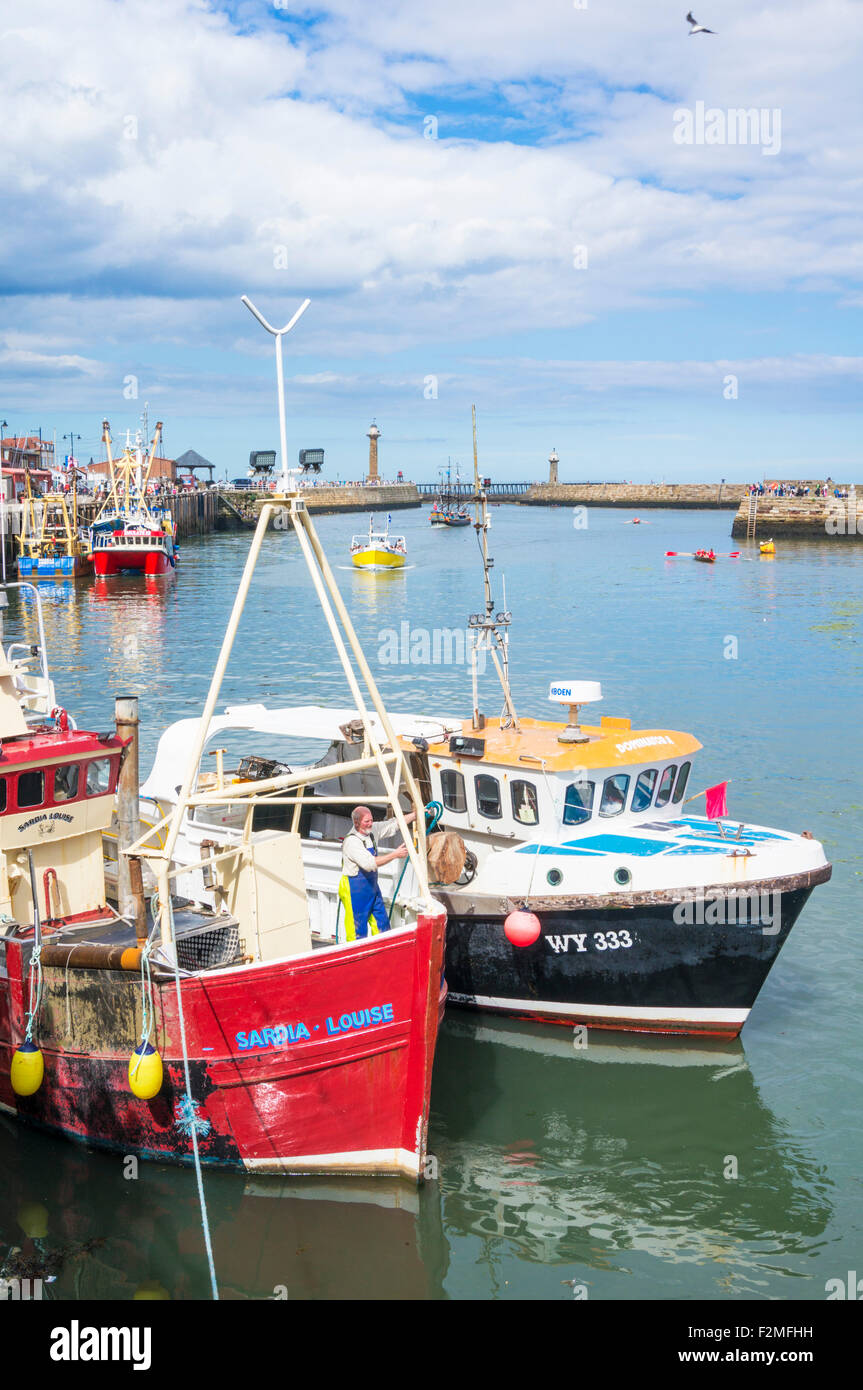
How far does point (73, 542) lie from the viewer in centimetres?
7362

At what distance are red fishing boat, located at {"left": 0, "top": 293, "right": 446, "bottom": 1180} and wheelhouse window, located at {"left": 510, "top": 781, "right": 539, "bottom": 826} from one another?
280 cm

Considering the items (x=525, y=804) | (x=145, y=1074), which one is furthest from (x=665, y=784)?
(x=145, y=1074)

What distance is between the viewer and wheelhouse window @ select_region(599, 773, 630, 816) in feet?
46.2

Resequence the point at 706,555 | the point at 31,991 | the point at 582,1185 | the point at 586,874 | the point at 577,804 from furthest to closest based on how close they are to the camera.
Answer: the point at 706,555 < the point at 577,804 < the point at 586,874 < the point at 31,991 < the point at 582,1185

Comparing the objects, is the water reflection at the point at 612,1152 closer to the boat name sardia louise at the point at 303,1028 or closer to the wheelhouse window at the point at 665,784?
the boat name sardia louise at the point at 303,1028

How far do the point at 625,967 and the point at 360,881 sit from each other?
12.5 ft

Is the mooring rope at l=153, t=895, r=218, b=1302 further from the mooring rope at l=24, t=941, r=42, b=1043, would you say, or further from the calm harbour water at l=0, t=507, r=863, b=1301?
the mooring rope at l=24, t=941, r=42, b=1043

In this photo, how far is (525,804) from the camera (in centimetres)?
1412

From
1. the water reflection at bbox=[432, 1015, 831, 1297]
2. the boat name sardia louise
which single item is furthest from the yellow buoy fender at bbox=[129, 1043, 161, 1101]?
the water reflection at bbox=[432, 1015, 831, 1297]

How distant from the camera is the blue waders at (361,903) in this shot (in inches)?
427

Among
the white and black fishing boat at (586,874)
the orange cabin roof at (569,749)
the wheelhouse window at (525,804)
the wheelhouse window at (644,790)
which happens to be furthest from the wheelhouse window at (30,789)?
the wheelhouse window at (644,790)

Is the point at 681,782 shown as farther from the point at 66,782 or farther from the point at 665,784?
the point at 66,782

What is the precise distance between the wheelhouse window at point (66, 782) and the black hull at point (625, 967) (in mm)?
4481
